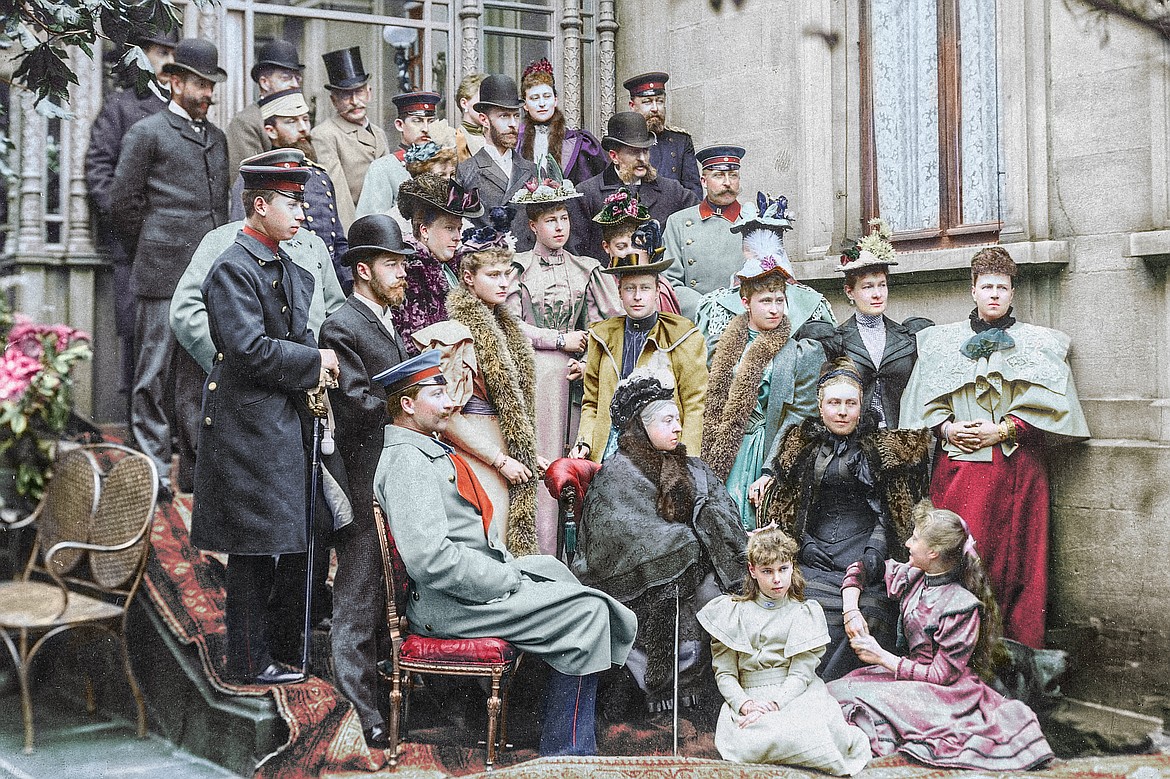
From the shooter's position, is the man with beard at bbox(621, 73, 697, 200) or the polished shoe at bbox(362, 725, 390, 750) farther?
the man with beard at bbox(621, 73, 697, 200)

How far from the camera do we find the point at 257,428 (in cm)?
493

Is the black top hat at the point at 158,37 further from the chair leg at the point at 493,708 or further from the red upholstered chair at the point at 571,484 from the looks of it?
the chair leg at the point at 493,708

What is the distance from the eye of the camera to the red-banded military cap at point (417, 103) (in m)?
6.35

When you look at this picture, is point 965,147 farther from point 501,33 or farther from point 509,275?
point 501,33

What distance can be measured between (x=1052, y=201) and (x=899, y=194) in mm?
719

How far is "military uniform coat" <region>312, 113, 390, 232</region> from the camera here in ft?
20.3

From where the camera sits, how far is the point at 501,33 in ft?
23.6

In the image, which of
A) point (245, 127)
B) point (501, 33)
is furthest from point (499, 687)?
point (501, 33)

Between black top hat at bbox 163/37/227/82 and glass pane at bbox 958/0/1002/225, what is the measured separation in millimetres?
3268

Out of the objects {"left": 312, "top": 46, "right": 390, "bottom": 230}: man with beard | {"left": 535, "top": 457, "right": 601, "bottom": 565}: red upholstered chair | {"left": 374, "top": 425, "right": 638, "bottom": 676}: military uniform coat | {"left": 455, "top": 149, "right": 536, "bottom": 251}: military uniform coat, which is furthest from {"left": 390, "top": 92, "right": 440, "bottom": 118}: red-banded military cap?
{"left": 374, "top": 425, "right": 638, "bottom": 676}: military uniform coat

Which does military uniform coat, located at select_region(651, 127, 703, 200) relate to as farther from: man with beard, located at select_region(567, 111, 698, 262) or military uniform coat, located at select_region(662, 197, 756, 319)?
military uniform coat, located at select_region(662, 197, 756, 319)

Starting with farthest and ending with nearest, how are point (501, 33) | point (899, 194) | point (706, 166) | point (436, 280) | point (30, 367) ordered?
point (501, 33), point (706, 166), point (899, 194), point (436, 280), point (30, 367)

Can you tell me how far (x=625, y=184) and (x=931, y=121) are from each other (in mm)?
1541

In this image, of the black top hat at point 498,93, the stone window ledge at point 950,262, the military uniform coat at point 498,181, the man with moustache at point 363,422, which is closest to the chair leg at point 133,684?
the man with moustache at point 363,422
